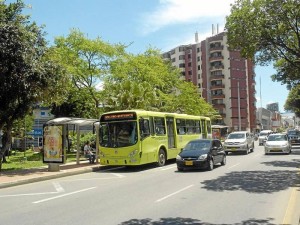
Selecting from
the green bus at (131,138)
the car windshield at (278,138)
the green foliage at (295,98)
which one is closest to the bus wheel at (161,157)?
the green bus at (131,138)

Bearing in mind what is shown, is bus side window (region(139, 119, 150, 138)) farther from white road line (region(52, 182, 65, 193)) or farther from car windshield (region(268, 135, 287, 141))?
car windshield (region(268, 135, 287, 141))

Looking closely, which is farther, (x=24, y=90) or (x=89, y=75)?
(x=89, y=75)

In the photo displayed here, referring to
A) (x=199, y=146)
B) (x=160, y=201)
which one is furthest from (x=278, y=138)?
(x=160, y=201)

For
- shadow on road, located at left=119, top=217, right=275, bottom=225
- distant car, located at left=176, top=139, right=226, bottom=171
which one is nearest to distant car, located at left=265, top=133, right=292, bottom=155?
distant car, located at left=176, top=139, right=226, bottom=171

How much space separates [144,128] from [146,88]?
56.1 feet

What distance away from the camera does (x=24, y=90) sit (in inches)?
790

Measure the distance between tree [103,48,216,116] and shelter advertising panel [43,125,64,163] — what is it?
1225 centimetres

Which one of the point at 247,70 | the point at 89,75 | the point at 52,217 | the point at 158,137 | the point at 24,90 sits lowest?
the point at 52,217

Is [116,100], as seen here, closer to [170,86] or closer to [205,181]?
[205,181]

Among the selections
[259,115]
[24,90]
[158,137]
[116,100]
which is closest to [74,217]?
[24,90]

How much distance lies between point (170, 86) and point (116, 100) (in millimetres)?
29721

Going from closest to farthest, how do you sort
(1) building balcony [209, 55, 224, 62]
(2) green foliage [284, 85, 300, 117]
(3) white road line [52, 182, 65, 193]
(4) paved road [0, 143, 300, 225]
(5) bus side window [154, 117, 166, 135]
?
1. (4) paved road [0, 143, 300, 225]
2. (3) white road line [52, 182, 65, 193]
3. (5) bus side window [154, 117, 166, 135]
4. (2) green foliage [284, 85, 300, 117]
5. (1) building balcony [209, 55, 224, 62]

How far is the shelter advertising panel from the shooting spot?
2073 cm

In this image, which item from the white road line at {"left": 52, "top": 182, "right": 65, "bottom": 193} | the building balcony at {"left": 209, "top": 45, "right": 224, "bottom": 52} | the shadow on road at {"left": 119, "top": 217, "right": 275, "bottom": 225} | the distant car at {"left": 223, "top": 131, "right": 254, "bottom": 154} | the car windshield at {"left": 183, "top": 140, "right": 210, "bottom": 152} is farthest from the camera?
the building balcony at {"left": 209, "top": 45, "right": 224, "bottom": 52}
